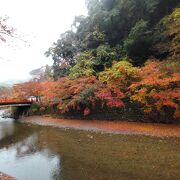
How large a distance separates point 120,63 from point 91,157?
1289 centimetres

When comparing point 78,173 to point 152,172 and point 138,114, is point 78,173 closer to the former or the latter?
point 152,172

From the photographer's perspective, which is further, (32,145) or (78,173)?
(32,145)

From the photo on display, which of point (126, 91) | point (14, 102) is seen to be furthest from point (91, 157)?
point (14, 102)

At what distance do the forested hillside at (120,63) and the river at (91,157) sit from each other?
15.2ft

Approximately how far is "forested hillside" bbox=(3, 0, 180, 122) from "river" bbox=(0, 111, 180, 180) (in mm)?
4637

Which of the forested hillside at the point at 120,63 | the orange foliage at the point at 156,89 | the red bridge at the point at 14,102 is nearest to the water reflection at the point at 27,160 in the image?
the forested hillside at the point at 120,63

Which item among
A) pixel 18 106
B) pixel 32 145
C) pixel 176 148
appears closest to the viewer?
pixel 176 148

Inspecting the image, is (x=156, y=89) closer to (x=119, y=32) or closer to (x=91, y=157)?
(x=91, y=157)

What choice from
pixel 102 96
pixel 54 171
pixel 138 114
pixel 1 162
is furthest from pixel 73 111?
pixel 54 171

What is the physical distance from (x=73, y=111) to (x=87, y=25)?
42.0ft

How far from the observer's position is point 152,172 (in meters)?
11.9

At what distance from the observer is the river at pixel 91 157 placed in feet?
40.0

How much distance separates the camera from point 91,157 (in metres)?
14.7

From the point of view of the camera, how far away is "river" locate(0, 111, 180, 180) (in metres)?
12.2
